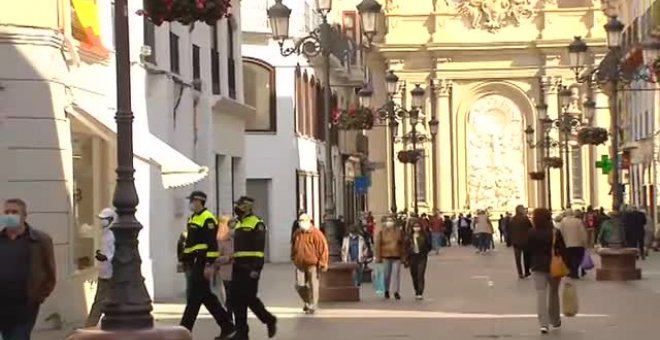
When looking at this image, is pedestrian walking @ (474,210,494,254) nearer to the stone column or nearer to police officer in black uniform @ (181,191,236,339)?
the stone column

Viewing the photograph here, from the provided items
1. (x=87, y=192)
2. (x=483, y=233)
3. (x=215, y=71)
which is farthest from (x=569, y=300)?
(x=483, y=233)

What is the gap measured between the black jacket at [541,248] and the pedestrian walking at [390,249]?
7.84 m

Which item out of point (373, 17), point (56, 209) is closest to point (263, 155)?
point (373, 17)

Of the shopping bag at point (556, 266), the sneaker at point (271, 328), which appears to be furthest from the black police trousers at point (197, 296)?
the shopping bag at point (556, 266)

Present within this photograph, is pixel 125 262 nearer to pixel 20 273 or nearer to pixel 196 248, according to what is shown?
pixel 20 273

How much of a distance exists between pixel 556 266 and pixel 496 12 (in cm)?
6215

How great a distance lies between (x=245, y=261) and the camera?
756 inches

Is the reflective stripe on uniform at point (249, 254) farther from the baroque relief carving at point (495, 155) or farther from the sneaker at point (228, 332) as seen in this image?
the baroque relief carving at point (495, 155)

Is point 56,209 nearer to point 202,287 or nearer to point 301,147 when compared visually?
point 202,287

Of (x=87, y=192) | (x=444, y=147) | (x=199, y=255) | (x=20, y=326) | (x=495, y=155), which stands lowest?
(x=20, y=326)

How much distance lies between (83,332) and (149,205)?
16691 millimetres

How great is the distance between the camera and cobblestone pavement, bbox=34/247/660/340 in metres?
20.8

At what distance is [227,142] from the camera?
37.0 metres

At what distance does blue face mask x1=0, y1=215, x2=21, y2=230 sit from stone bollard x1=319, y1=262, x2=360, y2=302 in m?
15.2
